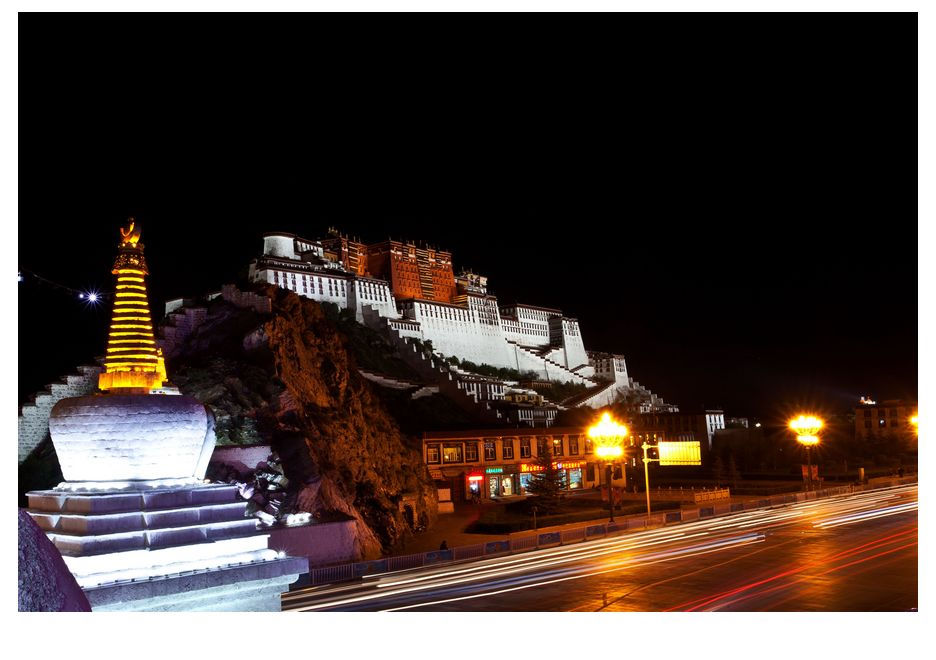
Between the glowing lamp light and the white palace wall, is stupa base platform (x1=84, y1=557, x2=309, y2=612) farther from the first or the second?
the white palace wall

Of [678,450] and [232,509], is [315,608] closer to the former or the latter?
[232,509]

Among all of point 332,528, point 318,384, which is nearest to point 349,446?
point 318,384

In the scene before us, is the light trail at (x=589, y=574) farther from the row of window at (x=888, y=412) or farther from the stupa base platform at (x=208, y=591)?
the row of window at (x=888, y=412)

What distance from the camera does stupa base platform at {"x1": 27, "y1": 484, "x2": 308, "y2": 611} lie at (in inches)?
422

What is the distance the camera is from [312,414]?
84.9 ft

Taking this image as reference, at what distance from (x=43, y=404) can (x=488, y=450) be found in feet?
58.7

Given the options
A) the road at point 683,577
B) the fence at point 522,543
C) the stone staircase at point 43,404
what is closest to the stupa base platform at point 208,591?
the road at point 683,577

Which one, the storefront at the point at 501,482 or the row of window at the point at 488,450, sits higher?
the row of window at the point at 488,450

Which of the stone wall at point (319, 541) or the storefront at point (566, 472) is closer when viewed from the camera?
the stone wall at point (319, 541)

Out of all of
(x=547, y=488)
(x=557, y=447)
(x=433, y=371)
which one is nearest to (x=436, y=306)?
(x=433, y=371)

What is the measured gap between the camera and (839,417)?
174 feet

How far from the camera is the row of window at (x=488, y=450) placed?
3482 centimetres

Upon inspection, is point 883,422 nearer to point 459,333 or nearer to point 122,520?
point 459,333
